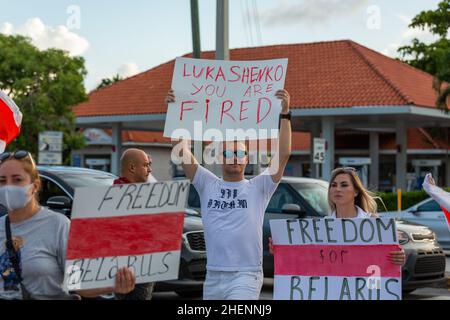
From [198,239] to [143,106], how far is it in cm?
2433

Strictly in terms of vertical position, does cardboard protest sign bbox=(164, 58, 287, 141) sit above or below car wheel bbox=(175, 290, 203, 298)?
above

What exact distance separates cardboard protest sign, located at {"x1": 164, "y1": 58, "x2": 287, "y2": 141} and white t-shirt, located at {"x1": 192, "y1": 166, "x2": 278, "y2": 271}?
0.42 m

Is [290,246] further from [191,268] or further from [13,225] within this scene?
[191,268]

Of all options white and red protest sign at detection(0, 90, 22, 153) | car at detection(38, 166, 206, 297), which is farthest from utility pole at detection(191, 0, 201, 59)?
white and red protest sign at detection(0, 90, 22, 153)

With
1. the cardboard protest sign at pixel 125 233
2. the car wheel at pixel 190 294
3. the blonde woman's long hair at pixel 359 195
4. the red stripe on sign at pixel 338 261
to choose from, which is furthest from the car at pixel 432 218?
the cardboard protest sign at pixel 125 233

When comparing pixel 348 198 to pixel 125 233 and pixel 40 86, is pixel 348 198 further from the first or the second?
pixel 40 86

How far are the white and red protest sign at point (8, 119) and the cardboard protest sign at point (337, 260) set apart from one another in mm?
2831

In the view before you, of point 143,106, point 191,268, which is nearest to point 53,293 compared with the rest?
point 191,268

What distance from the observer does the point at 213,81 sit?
658 cm

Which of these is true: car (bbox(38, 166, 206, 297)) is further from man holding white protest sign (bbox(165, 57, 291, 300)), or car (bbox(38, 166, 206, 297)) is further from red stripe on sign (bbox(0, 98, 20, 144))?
man holding white protest sign (bbox(165, 57, 291, 300))

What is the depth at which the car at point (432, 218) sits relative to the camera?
19.1m

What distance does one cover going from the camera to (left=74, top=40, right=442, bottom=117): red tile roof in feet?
101

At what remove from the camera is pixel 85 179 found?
37.4 feet
